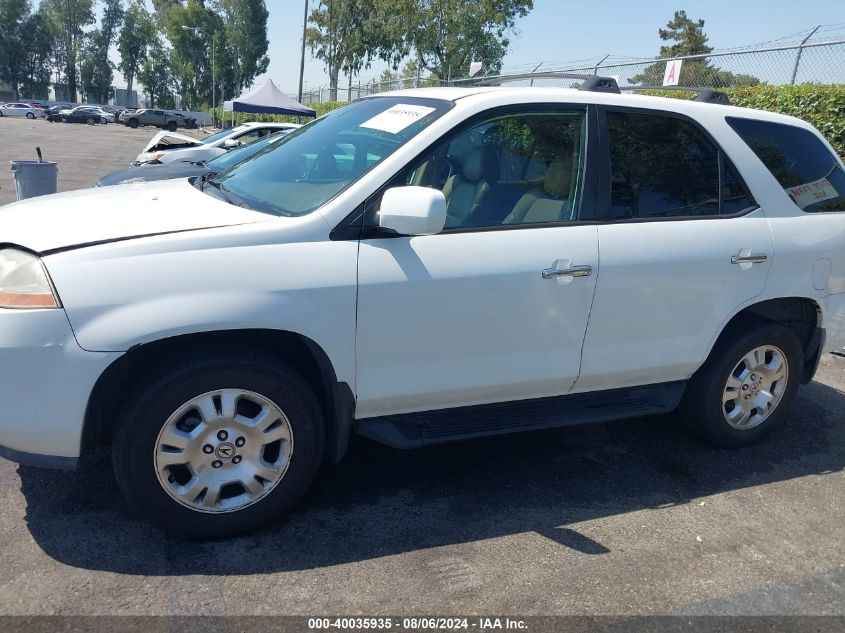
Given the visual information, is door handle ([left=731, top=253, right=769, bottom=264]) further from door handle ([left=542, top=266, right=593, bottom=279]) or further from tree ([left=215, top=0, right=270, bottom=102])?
tree ([left=215, top=0, right=270, bottom=102])

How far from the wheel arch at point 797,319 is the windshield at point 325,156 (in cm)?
203

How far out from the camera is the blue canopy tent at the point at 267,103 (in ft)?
72.4

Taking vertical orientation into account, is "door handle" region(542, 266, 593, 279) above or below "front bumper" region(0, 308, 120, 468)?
above

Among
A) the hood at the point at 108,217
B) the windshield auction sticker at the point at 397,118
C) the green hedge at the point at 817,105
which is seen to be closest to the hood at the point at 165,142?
the green hedge at the point at 817,105

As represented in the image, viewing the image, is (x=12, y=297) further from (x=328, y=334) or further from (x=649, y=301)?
(x=649, y=301)

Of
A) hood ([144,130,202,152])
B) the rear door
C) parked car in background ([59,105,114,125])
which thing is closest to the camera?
the rear door

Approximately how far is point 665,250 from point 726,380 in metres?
0.94

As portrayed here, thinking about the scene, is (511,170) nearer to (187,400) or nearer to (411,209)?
(411,209)

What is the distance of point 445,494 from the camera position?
136 inches

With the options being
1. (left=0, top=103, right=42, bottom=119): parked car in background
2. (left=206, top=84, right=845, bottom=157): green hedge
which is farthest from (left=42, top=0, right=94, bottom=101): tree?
(left=206, top=84, right=845, bottom=157): green hedge

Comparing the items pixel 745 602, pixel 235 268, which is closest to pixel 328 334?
pixel 235 268

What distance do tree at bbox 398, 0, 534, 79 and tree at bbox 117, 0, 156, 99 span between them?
3046 inches

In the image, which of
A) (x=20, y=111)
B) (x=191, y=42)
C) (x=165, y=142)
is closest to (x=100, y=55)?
(x=191, y=42)

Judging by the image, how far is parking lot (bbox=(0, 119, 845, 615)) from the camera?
105 inches
